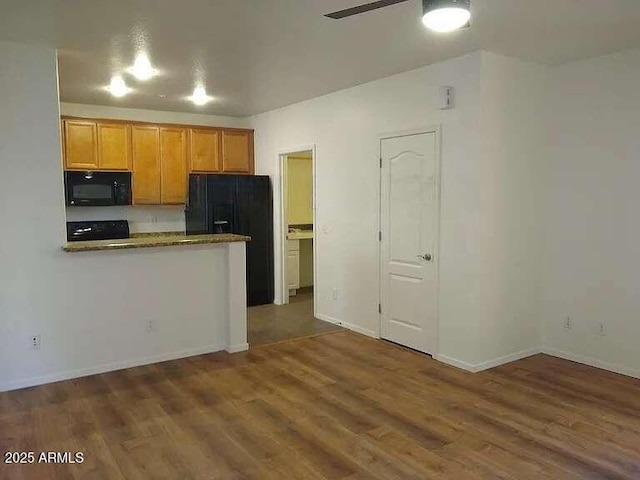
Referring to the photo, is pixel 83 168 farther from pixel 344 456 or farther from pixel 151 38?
pixel 344 456

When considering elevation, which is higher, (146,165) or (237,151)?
(237,151)

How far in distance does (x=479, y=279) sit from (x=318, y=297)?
2.28m

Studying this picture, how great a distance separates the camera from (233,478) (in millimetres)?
2641

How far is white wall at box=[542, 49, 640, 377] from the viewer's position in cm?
398

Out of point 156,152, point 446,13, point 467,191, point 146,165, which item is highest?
point 446,13

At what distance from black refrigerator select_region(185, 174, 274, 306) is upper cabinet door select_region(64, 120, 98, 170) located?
3.88ft

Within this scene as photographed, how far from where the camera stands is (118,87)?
16.5 ft

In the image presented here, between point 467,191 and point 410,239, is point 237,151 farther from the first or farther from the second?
point 467,191

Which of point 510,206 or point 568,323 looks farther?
point 568,323

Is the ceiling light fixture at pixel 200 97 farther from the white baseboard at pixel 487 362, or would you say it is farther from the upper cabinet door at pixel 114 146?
the white baseboard at pixel 487 362

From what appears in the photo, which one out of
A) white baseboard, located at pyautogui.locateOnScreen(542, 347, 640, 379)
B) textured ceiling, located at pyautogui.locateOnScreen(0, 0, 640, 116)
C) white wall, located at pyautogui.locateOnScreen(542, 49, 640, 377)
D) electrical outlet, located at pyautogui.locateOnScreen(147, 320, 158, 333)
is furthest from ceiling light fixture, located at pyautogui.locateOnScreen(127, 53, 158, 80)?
white baseboard, located at pyautogui.locateOnScreen(542, 347, 640, 379)

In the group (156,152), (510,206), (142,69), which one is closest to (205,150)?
(156,152)

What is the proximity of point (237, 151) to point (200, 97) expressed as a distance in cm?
137

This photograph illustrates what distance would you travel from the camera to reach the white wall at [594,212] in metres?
3.98
